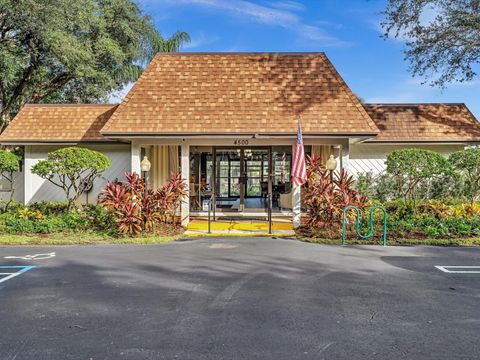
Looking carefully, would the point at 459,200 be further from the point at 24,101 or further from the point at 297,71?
the point at 24,101

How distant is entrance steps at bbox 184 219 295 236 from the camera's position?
10.9 m

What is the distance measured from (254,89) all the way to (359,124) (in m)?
3.43

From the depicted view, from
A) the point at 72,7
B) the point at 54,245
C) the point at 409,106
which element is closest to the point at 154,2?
the point at 72,7

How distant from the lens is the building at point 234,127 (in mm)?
11617

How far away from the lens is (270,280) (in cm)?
650

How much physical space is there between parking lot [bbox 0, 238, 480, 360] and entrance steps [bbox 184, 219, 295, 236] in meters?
2.34

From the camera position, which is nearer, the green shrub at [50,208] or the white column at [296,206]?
the white column at [296,206]

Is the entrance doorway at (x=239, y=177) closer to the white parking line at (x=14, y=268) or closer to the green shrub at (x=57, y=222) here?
the green shrub at (x=57, y=222)

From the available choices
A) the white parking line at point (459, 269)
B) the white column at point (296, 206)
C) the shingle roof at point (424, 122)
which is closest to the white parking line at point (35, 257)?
the white column at point (296, 206)

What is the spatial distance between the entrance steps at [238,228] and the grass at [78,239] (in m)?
1.06

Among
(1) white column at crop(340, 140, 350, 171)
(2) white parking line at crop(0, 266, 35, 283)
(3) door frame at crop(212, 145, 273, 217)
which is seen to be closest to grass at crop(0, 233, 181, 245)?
(2) white parking line at crop(0, 266, 35, 283)

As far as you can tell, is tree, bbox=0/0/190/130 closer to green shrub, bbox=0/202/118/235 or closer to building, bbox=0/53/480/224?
building, bbox=0/53/480/224

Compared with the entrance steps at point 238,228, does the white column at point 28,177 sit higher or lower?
higher

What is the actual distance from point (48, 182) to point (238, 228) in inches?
281
